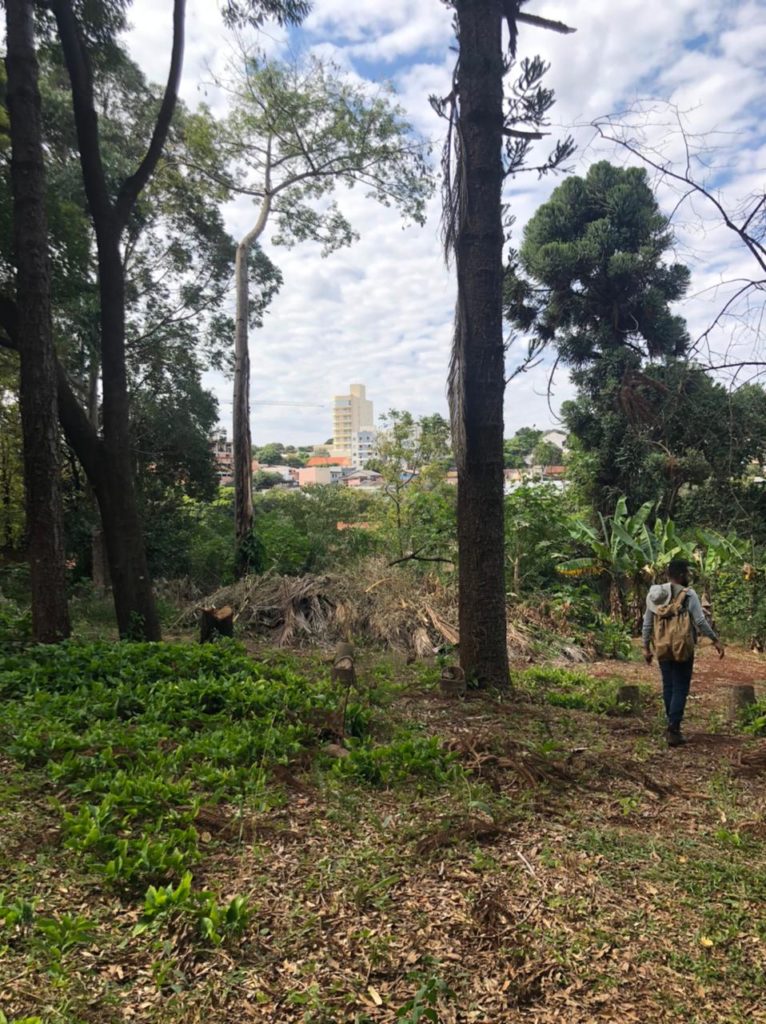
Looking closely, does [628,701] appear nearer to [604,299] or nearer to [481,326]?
[481,326]

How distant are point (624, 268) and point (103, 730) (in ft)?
50.8

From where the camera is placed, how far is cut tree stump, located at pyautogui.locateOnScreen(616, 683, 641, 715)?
20.1 feet

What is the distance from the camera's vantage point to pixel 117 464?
25.7 ft

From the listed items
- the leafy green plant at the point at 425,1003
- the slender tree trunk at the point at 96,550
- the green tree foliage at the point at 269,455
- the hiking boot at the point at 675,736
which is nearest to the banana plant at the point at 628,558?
the hiking boot at the point at 675,736

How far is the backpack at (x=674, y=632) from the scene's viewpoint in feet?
17.2

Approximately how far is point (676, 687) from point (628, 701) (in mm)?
967

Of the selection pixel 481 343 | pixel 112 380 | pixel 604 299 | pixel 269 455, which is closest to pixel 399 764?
pixel 481 343

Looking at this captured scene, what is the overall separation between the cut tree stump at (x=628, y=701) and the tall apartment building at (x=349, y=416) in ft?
294

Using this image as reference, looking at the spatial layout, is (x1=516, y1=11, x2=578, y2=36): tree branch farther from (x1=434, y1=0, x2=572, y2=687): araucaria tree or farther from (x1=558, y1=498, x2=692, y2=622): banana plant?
(x1=558, y1=498, x2=692, y2=622): banana plant

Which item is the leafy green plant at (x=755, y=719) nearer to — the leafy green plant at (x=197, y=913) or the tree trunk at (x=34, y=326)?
the leafy green plant at (x=197, y=913)

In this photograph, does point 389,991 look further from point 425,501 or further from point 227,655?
point 425,501

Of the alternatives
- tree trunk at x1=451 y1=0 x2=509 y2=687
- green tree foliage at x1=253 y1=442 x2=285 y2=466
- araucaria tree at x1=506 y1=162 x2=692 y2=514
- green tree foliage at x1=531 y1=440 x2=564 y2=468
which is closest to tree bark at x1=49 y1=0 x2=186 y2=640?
tree trunk at x1=451 y1=0 x2=509 y2=687

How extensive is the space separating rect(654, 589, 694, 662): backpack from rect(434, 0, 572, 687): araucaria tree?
1.41 metres

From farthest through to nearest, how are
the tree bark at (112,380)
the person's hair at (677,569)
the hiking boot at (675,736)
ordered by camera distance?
the tree bark at (112,380), the person's hair at (677,569), the hiking boot at (675,736)
